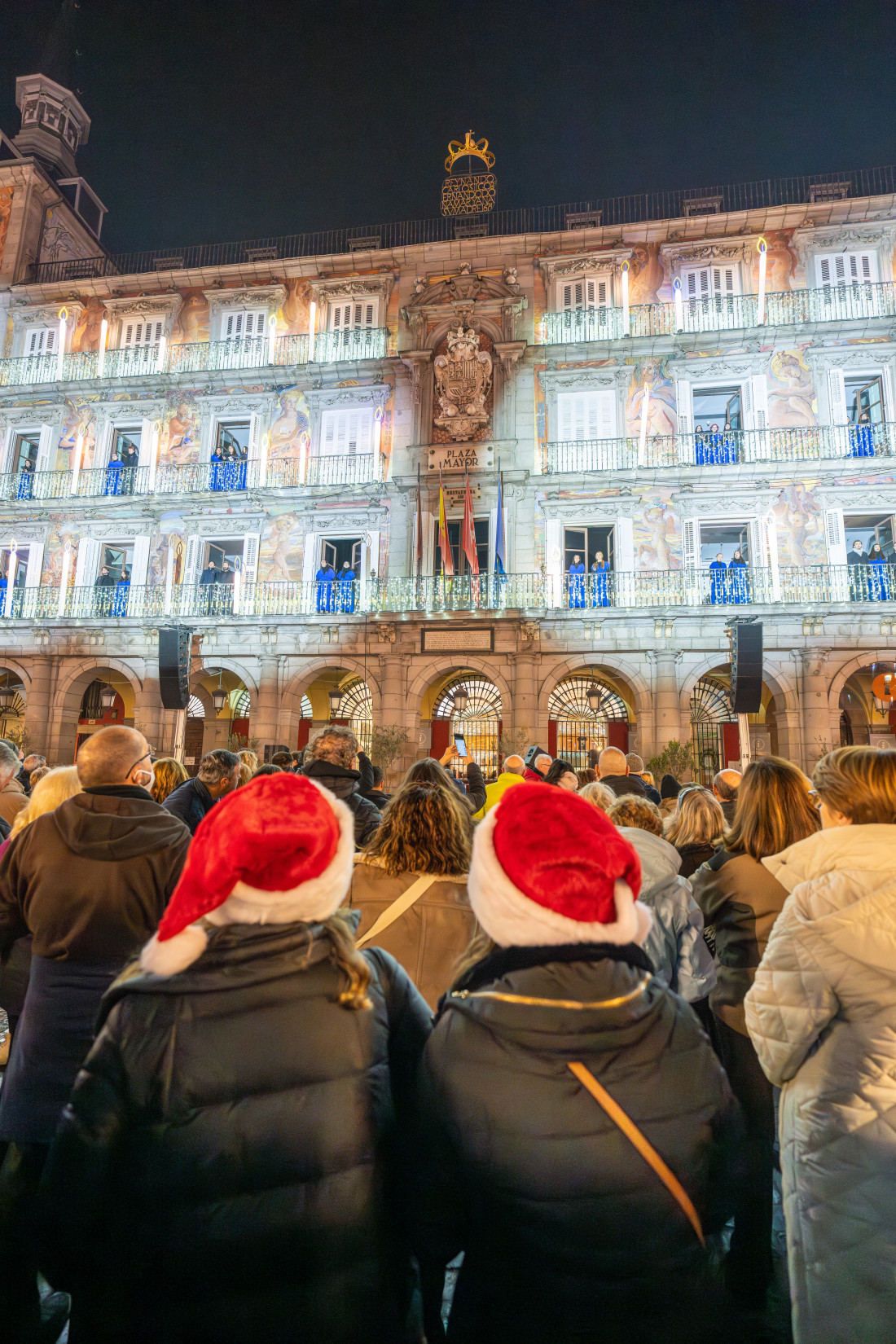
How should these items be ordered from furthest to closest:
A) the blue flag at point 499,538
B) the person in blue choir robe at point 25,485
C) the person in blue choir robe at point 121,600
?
the person in blue choir robe at point 25,485, the person in blue choir robe at point 121,600, the blue flag at point 499,538

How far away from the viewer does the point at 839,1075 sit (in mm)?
1912

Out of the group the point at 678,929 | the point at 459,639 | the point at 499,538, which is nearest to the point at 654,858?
the point at 678,929

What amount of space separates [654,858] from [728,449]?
16.1 meters

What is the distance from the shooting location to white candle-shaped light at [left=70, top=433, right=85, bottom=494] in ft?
63.7

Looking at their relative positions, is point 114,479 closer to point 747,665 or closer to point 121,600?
point 121,600

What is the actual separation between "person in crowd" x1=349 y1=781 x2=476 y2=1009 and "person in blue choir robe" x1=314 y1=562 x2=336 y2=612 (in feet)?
49.7

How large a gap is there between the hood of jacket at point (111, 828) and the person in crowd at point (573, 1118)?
4.96ft

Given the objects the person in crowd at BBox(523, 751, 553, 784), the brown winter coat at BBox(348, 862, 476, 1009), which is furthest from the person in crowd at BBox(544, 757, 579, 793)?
the brown winter coat at BBox(348, 862, 476, 1009)

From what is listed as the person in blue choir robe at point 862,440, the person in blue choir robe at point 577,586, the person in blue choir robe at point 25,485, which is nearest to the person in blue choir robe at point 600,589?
the person in blue choir robe at point 577,586

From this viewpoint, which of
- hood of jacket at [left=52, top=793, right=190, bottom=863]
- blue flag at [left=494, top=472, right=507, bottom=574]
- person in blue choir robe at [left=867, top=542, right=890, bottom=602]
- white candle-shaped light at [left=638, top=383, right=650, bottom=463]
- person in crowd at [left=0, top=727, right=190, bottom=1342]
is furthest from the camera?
white candle-shaped light at [left=638, top=383, right=650, bottom=463]

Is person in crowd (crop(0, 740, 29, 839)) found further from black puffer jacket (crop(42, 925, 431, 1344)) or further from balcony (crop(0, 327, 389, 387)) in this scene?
balcony (crop(0, 327, 389, 387))

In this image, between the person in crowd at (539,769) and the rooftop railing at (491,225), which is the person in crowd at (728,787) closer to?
the person in crowd at (539,769)

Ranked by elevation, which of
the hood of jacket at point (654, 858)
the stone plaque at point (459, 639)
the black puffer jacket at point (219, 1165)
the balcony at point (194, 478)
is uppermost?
the balcony at point (194, 478)

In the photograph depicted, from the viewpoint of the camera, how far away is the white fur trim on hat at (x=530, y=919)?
4.87 ft
